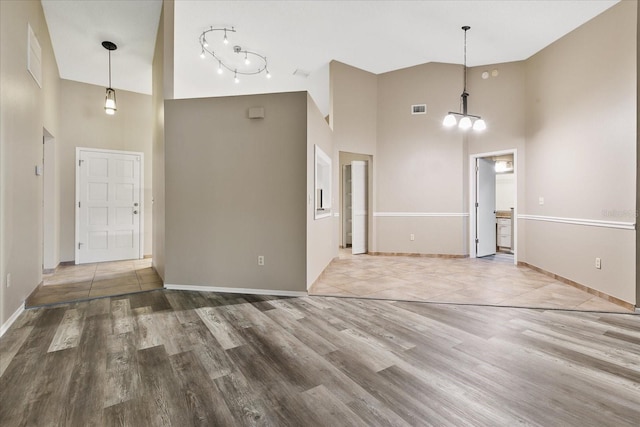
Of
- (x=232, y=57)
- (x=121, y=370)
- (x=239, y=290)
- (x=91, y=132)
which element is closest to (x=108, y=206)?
(x=91, y=132)

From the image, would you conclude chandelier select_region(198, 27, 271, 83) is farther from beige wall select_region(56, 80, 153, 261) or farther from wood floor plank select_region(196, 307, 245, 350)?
wood floor plank select_region(196, 307, 245, 350)

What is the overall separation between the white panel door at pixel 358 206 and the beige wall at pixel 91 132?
4.11 meters

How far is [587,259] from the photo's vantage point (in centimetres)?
394

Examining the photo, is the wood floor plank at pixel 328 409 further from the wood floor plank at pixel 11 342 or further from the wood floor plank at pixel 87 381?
the wood floor plank at pixel 11 342

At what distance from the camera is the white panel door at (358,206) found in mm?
6633

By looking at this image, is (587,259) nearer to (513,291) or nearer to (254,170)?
(513,291)

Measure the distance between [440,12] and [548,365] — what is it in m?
4.38

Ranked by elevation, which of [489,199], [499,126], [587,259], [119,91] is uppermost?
[119,91]

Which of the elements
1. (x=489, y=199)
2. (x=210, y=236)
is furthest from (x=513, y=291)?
(x=210, y=236)

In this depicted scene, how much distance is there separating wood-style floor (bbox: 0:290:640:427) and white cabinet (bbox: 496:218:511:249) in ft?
13.8

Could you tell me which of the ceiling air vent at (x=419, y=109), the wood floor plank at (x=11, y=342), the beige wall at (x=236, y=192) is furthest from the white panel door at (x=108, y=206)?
the ceiling air vent at (x=419, y=109)

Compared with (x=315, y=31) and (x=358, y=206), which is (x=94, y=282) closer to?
(x=358, y=206)

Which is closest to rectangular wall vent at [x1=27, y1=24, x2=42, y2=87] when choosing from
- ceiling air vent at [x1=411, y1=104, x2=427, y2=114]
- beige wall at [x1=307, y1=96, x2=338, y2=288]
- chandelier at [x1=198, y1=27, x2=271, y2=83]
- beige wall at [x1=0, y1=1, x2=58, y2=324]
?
beige wall at [x1=0, y1=1, x2=58, y2=324]

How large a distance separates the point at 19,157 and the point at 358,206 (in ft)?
17.1
